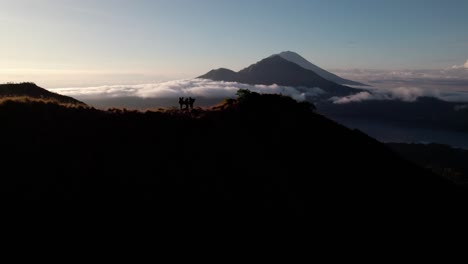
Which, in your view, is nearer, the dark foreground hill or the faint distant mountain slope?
the dark foreground hill

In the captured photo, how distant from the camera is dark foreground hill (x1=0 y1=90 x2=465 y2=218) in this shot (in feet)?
63.0

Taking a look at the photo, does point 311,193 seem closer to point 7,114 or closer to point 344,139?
point 344,139

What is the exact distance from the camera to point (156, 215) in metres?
18.3

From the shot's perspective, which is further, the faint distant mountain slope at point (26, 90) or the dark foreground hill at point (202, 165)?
the faint distant mountain slope at point (26, 90)

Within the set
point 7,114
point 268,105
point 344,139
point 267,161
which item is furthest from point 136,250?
point 344,139

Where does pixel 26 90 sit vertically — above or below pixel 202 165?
above

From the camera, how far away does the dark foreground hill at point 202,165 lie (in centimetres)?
1920

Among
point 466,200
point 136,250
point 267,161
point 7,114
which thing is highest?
point 7,114

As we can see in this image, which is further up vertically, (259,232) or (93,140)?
(93,140)

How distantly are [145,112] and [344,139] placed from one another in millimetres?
18523

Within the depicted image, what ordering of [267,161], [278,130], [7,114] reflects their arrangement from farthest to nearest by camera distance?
1. [278,130]
2. [267,161]
3. [7,114]

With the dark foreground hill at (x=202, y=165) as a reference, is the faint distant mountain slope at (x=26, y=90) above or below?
above

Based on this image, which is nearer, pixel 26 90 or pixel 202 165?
pixel 202 165

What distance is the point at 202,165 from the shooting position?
75.4ft
